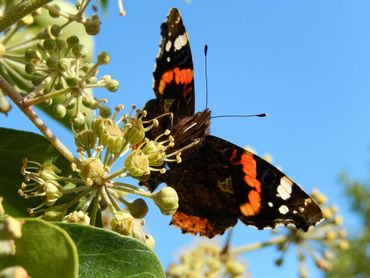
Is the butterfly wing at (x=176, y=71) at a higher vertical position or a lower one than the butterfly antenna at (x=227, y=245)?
higher

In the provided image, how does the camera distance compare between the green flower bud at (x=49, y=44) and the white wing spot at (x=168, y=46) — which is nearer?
the green flower bud at (x=49, y=44)

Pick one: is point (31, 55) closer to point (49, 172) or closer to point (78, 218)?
point (49, 172)

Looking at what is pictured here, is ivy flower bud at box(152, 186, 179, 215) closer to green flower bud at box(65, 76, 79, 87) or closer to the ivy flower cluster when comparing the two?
the ivy flower cluster

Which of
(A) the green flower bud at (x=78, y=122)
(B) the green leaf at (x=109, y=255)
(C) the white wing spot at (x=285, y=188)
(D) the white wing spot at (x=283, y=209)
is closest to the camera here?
(B) the green leaf at (x=109, y=255)

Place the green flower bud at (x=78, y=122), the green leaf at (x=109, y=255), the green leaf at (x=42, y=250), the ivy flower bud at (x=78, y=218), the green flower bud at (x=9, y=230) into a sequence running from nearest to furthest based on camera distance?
1. the green flower bud at (x=9, y=230)
2. the green leaf at (x=42, y=250)
3. the green leaf at (x=109, y=255)
4. the ivy flower bud at (x=78, y=218)
5. the green flower bud at (x=78, y=122)

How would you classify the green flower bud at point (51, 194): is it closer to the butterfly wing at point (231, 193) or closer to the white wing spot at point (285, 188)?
the butterfly wing at point (231, 193)

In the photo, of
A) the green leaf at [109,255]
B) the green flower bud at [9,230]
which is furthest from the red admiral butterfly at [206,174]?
the green flower bud at [9,230]

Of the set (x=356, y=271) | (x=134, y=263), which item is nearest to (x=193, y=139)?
(x=134, y=263)
